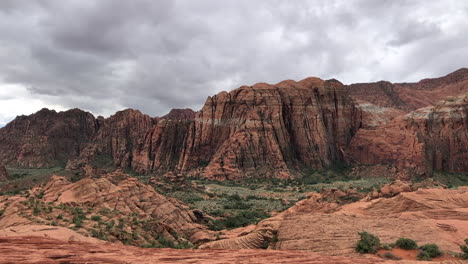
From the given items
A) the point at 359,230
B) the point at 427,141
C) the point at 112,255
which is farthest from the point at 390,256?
the point at 427,141

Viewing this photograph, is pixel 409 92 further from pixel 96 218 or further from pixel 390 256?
pixel 96 218

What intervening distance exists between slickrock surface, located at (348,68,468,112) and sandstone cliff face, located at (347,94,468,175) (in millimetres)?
58225

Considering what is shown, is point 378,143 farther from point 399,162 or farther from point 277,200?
point 277,200

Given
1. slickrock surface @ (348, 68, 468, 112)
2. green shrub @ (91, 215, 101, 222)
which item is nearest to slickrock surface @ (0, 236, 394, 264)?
green shrub @ (91, 215, 101, 222)

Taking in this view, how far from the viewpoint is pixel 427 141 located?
68.4 m

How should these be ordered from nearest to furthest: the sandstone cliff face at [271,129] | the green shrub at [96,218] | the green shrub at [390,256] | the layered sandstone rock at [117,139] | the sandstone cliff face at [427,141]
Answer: the green shrub at [390,256]
the green shrub at [96,218]
the sandstone cliff face at [427,141]
the sandstone cliff face at [271,129]
the layered sandstone rock at [117,139]

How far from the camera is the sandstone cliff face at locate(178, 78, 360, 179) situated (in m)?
73.5

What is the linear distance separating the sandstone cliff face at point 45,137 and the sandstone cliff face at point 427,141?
12349cm

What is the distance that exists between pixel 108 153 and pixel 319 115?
8640 centimetres

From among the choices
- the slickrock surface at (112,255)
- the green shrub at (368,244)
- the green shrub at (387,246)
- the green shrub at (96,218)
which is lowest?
the green shrub at (387,246)

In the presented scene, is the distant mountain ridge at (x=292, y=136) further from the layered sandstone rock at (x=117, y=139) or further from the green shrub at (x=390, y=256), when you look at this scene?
the green shrub at (x=390, y=256)

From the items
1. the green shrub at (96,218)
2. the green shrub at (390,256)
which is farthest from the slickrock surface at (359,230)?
the green shrub at (96,218)

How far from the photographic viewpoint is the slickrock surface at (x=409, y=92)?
133000mm

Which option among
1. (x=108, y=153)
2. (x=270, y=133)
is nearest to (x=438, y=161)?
(x=270, y=133)
